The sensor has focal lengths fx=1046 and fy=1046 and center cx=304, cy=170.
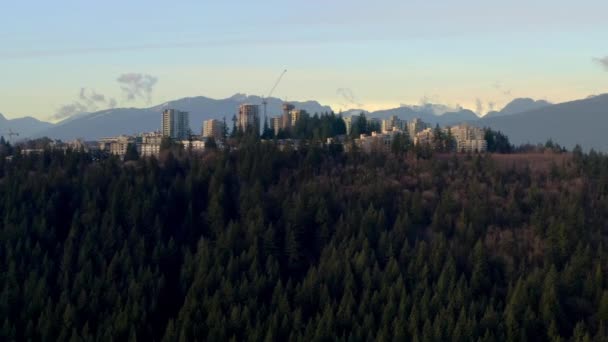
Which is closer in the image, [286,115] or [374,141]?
[374,141]

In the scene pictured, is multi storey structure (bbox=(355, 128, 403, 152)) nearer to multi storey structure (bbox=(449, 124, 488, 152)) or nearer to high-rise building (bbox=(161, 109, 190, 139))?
multi storey structure (bbox=(449, 124, 488, 152))

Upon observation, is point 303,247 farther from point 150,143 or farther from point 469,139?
point 150,143

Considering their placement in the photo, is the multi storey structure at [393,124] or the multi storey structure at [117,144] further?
the multi storey structure at [393,124]

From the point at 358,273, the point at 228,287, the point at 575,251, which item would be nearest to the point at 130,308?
Result: the point at 228,287

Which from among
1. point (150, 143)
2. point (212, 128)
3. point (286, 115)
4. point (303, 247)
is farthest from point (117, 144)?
point (303, 247)

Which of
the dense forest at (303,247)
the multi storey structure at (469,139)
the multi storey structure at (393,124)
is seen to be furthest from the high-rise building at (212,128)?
the dense forest at (303,247)

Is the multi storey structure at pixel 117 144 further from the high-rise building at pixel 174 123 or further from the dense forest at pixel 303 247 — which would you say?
the dense forest at pixel 303 247

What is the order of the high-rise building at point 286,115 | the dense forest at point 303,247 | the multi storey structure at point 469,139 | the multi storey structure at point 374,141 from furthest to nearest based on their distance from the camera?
the high-rise building at point 286,115 → the multi storey structure at point 469,139 → the multi storey structure at point 374,141 → the dense forest at point 303,247

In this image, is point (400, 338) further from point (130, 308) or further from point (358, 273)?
point (130, 308)
